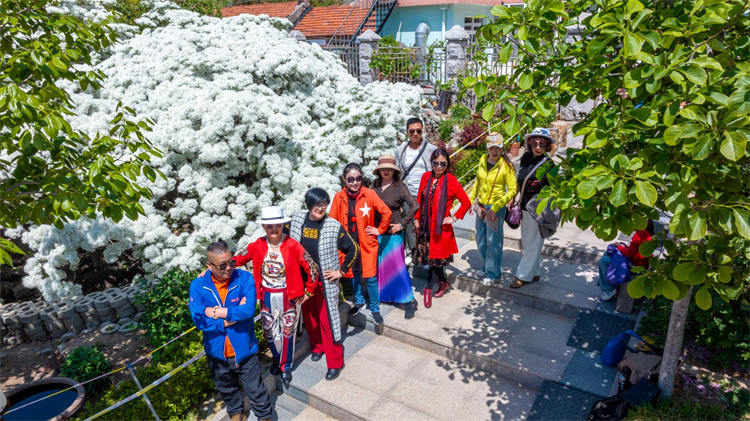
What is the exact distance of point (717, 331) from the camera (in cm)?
457

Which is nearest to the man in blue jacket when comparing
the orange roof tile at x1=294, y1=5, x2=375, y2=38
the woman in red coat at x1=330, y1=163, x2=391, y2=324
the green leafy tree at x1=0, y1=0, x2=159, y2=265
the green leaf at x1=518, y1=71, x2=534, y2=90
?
the green leafy tree at x1=0, y1=0, x2=159, y2=265

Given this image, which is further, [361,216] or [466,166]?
[466,166]

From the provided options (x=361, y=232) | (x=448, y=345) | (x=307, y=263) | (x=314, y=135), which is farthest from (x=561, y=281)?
(x=314, y=135)

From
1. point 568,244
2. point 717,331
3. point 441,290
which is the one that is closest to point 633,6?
point 717,331

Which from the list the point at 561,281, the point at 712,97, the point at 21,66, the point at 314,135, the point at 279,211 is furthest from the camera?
the point at 314,135

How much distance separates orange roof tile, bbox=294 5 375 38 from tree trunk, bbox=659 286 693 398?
19.4 meters

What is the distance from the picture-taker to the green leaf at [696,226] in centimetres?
222

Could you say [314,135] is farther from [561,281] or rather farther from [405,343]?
[561,281]

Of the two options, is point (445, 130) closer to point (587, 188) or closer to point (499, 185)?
point (499, 185)

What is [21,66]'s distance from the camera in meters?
3.65

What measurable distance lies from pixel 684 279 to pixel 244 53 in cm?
760

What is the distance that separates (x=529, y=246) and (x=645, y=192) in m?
3.85

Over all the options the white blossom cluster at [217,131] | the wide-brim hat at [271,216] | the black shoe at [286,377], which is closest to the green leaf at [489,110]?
the wide-brim hat at [271,216]

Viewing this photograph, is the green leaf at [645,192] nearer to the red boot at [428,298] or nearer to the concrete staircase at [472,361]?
the concrete staircase at [472,361]
